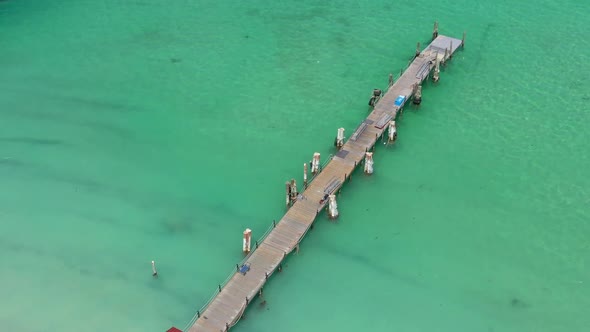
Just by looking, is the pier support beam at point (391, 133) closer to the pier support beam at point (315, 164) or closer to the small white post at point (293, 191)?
the pier support beam at point (315, 164)

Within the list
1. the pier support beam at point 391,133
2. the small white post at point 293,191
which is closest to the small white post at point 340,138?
the pier support beam at point 391,133

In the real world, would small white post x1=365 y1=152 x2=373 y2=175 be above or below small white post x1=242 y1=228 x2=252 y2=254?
above

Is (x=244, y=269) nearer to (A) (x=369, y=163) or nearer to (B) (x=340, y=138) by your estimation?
(A) (x=369, y=163)

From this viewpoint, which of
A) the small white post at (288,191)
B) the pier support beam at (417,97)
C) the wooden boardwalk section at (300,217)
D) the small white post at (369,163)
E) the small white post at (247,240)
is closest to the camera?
the wooden boardwalk section at (300,217)

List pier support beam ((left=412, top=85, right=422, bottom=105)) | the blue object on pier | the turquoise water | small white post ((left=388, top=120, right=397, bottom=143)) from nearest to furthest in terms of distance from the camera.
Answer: the blue object on pier, the turquoise water, small white post ((left=388, top=120, right=397, bottom=143)), pier support beam ((left=412, top=85, right=422, bottom=105))

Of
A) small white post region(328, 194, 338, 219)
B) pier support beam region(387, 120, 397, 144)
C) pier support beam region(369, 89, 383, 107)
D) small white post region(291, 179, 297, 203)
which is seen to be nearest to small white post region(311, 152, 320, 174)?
small white post region(291, 179, 297, 203)

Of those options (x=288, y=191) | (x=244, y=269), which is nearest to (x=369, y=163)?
(x=288, y=191)

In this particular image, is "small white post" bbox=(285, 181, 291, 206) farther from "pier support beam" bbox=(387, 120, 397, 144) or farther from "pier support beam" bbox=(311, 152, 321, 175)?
"pier support beam" bbox=(387, 120, 397, 144)
